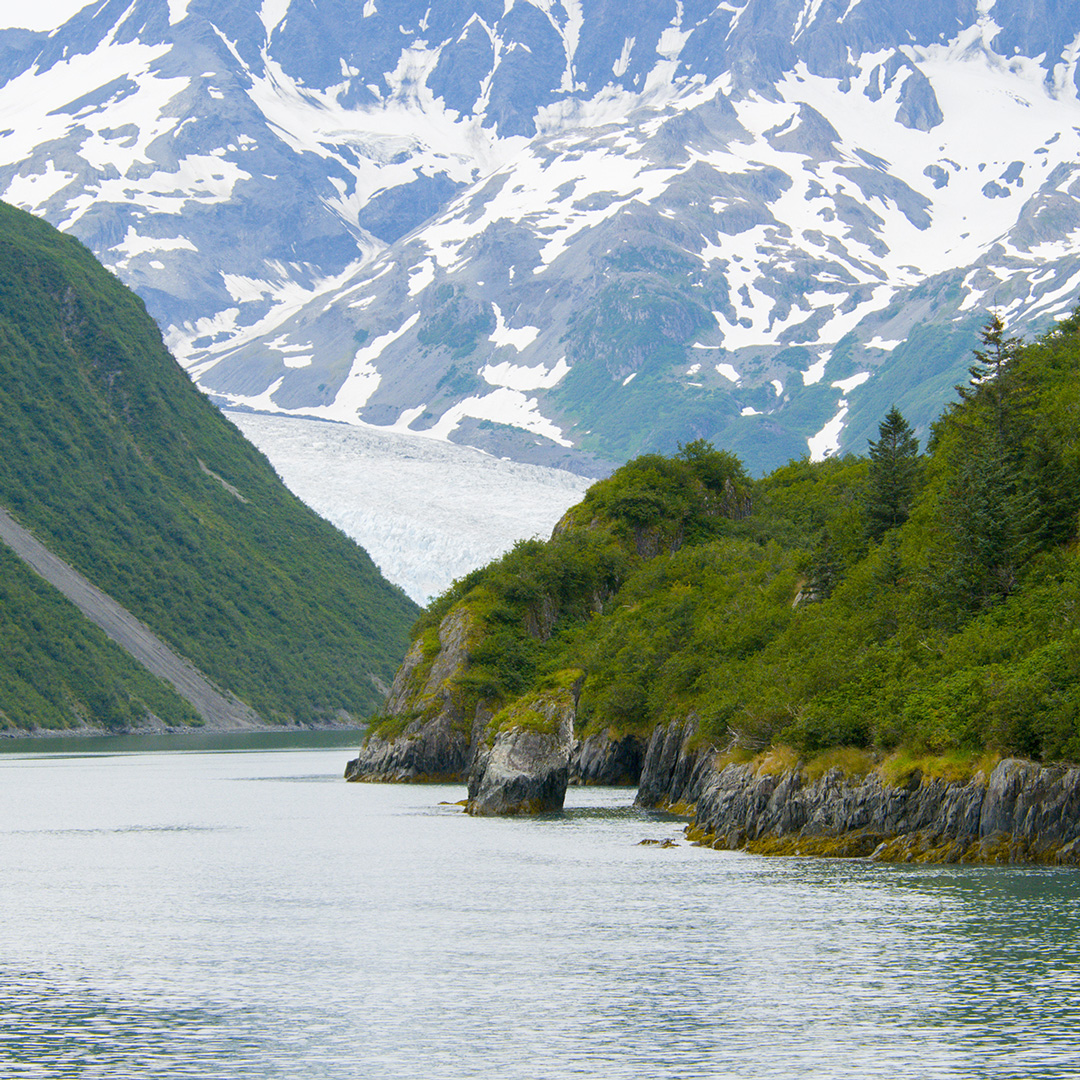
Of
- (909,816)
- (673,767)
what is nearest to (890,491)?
(673,767)

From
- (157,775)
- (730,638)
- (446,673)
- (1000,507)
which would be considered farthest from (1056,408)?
(157,775)

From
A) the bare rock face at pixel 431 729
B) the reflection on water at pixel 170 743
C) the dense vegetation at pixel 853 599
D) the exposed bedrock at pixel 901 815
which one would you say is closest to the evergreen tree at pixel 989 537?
the dense vegetation at pixel 853 599

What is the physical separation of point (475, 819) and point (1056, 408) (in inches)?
1302

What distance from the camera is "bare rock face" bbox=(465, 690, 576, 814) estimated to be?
78.8m

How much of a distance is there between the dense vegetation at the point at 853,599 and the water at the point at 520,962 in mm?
6475

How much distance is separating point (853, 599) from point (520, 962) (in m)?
37.8

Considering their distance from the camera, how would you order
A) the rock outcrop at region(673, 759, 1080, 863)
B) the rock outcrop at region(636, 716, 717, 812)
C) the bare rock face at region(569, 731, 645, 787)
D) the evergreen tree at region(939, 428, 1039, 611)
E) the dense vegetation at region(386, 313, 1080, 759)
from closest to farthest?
1. the rock outcrop at region(673, 759, 1080, 863)
2. the dense vegetation at region(386, 313, 1080, 759)
3. the evergreen tree at region(939, 428, 1039, 611)
4. the rock outcrop at region(636, 716, 717, 812)
5. the bare rock face at region(569, 731, 645, 787)

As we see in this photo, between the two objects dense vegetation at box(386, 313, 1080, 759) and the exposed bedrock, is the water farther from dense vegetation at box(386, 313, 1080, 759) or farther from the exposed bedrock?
dense vegetation at box(386, 313, 1080, 759)

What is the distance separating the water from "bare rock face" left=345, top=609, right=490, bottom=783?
1420 inches

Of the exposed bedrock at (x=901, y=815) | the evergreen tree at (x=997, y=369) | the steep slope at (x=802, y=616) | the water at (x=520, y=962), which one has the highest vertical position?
the evergreen tree at (x=997, y=369)

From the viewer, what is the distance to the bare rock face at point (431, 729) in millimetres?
103938

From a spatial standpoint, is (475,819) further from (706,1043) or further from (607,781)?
(706,1043)

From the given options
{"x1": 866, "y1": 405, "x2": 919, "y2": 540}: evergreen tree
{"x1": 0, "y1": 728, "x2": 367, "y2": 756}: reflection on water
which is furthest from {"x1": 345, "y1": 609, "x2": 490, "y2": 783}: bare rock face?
{"x1": 0, "y1": 728, "x2": 367, "y2": 756}: reflection on water

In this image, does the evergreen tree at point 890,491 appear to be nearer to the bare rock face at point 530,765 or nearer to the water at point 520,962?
the bare rock face at point 530,765
